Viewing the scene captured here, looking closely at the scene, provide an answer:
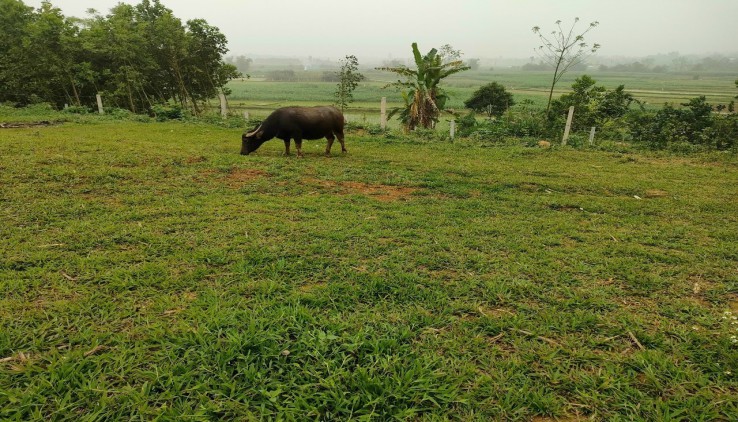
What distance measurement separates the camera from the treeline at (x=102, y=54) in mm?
15766

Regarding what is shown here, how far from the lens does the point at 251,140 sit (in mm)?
8281

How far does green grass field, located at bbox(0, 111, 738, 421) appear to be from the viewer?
189 centimetres

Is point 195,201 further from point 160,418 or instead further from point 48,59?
point 48,59

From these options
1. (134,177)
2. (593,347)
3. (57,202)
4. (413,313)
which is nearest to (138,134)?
(134,177)

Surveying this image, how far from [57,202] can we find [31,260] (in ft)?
5.80

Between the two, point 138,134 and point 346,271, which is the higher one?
point 138,134

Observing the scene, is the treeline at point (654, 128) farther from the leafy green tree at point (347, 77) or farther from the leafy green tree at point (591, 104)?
the leafy green tree at point (347, 77)

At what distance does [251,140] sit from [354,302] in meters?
6.50

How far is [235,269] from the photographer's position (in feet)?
10.2

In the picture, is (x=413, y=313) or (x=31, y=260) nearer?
(x=413, y=313)

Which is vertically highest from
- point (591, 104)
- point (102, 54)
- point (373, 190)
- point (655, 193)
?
point (102, 54)

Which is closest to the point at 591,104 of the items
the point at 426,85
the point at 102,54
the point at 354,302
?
the point at 426,85

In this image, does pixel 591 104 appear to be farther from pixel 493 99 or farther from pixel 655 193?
pixel 493 99

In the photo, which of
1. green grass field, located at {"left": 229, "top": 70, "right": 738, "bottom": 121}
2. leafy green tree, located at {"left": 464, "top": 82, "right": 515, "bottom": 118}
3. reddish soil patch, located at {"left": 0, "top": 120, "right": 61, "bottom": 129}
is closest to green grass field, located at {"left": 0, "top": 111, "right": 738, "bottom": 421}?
reddish soil patch, located at {"left": 0, "top": 120, "right": 61, "bottom": 129}
